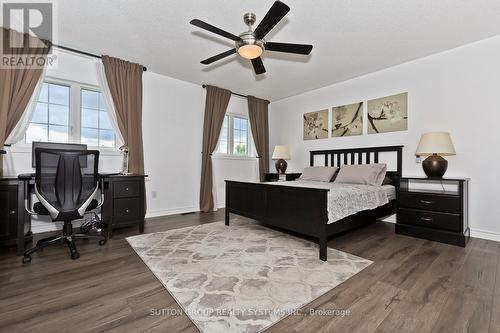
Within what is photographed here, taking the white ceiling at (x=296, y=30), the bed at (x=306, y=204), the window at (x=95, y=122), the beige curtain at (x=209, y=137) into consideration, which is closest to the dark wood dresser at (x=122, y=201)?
the window at (x=95, y=122)

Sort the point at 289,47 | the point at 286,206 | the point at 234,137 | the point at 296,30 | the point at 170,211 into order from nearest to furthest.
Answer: the point at 289,47 < the point at 286,206 < the point at 296,30 < the point at 170,211 < the point at 234,137

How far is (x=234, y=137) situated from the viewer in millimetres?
5422

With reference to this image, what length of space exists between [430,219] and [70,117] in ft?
17.1

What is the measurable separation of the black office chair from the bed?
1.88 m

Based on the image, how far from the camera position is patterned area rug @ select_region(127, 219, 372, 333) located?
57.4 inches

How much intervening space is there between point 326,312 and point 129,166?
11.2ft

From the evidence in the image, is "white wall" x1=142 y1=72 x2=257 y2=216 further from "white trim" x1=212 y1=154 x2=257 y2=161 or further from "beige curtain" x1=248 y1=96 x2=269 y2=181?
"beige curtain" x1=248 y1=96 x2=269 y2=181

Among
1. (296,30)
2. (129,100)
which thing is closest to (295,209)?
(296,30)

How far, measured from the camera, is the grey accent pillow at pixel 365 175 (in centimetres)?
343

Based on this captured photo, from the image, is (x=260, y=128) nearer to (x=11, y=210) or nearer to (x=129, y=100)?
(x=129, y=100)

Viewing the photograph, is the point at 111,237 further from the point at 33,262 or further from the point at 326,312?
the point at 326,312

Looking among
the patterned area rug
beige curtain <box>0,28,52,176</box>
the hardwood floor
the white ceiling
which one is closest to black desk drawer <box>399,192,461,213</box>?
the hardwood floor

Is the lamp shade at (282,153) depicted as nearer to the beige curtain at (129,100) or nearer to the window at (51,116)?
the beige curtain at (129,100)

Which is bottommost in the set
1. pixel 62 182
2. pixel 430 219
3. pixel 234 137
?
pixel 430 219
